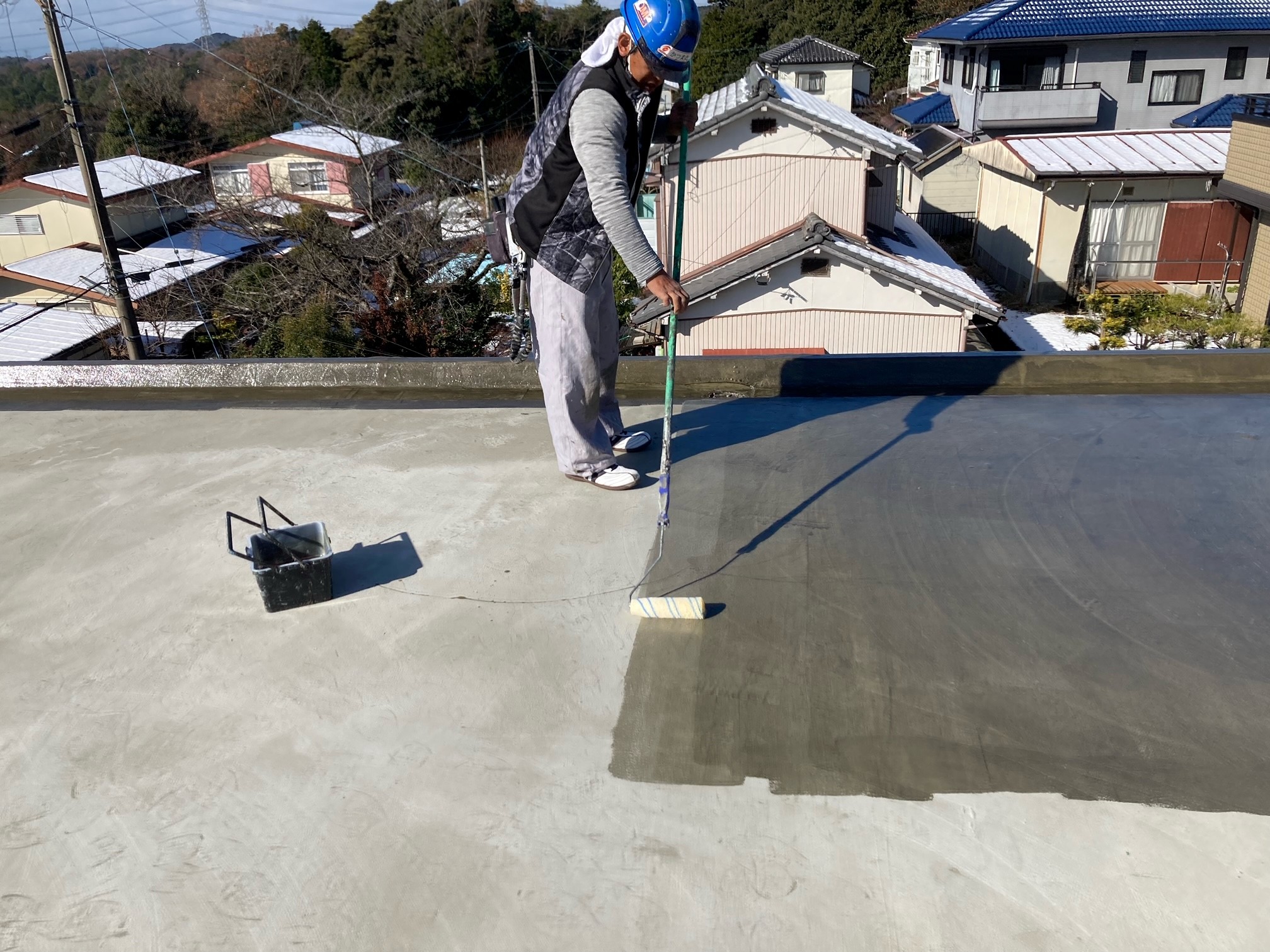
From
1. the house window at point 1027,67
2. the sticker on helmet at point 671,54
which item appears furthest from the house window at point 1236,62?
the sticker on helmet at point 671,54

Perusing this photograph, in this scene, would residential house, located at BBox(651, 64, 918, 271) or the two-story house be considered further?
residential house, located at BBox(651, 64, 918, 271)

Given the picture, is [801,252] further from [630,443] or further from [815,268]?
[630,443]

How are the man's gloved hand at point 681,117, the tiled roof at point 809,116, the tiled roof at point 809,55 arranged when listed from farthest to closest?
1. the tiled roof at point 809,55
2. the tiled roof at point 809,116
3. the man's gloved hand at point 681,117

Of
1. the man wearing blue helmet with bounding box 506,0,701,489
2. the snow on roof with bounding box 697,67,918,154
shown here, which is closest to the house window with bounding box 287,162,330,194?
the snow on roof with bounding box 697,67,918,154

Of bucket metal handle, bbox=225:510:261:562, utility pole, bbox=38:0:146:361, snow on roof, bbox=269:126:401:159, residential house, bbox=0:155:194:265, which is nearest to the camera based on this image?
bucket metal handle, bbox=225:510:261:562

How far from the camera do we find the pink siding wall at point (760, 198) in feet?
42.2

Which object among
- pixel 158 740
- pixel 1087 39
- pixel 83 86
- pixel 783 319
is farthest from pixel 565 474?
pixel 83 86

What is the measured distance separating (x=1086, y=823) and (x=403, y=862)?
114 centimetres

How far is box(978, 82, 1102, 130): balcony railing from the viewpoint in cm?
2223

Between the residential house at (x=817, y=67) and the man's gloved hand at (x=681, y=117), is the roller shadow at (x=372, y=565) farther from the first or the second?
the residential house at (x=817, y=67)

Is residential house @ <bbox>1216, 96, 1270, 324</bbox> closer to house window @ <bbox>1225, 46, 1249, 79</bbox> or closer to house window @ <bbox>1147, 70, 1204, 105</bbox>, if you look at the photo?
house window @ <bbox>1147, 70, 1204, 105</bbox>

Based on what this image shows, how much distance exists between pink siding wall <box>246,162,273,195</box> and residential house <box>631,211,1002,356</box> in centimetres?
1469

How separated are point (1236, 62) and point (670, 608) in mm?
26298

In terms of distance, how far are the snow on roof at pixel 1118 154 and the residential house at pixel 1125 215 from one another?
0.02 m
